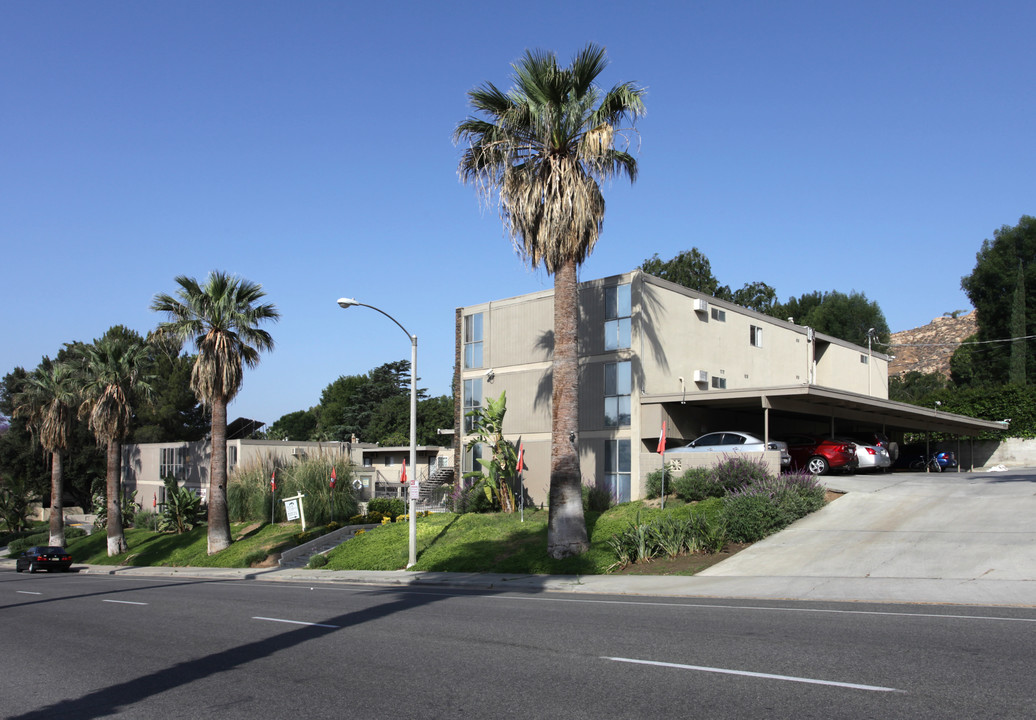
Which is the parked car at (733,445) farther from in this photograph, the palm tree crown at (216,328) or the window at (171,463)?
the window at (171,463)

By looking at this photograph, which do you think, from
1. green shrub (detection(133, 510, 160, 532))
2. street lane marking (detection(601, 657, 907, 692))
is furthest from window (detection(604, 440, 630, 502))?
green shrub (detection(133, 510, 160, 532))

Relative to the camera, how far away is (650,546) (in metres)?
21.2

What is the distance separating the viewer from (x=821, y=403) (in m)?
29.6

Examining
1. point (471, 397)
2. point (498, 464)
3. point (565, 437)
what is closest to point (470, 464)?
point (471, 397)

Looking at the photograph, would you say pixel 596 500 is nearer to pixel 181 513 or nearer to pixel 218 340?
pixel 218 340

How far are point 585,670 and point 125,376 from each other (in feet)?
133

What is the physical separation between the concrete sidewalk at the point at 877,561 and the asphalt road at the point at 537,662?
1.91 m

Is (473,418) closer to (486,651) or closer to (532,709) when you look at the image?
(486,651)

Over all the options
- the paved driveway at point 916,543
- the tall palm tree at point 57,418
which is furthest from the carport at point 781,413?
the tall palm tree at point 57,418

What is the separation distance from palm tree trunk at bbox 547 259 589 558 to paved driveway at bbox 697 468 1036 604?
4.11 meters

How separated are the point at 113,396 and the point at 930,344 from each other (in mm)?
120251

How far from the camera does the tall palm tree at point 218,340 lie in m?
35.2

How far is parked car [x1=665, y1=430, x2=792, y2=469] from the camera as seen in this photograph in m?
26.6

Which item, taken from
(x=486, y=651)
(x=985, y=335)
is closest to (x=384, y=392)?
(x=985, y=335)
